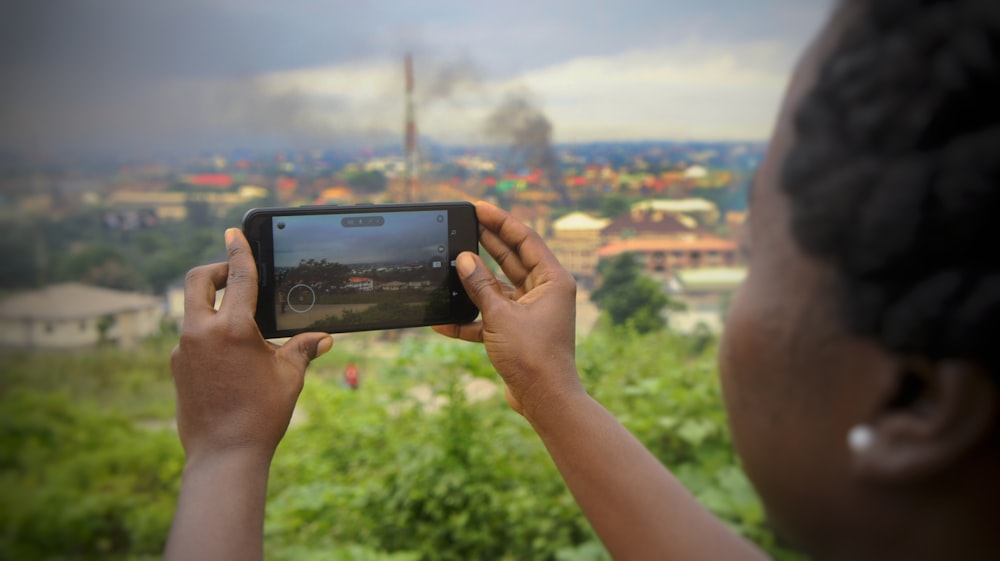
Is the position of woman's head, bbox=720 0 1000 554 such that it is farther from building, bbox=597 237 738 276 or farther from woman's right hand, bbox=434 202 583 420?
building, bbox=597 237 738 276

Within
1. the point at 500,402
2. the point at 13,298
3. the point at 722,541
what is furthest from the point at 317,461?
the point at 722,541

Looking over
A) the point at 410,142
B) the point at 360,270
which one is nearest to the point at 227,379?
the point at 360,270

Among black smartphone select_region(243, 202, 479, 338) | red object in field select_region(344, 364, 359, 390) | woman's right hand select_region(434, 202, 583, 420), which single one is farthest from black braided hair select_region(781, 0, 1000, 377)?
red object in field select_region(344, 364, 359, 390)

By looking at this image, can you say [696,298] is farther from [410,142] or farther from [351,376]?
[351,376]

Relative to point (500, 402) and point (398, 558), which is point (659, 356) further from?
point (398, 558)

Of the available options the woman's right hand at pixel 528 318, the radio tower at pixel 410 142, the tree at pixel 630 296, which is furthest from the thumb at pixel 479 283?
the tree at pixel 630 296
